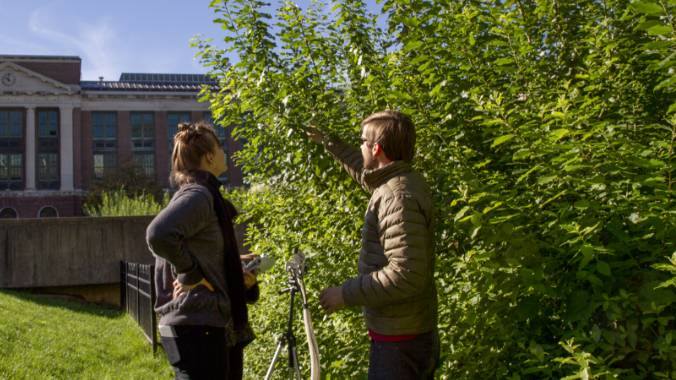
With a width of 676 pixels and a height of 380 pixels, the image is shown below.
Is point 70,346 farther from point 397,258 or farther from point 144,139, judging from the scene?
point 144,139

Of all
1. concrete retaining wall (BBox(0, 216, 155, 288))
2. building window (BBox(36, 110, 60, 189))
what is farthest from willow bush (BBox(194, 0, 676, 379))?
building window (BBox(36, 110, 60, 189))

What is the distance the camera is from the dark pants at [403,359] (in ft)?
9.08

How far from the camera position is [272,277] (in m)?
5.84

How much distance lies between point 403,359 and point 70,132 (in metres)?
64.4

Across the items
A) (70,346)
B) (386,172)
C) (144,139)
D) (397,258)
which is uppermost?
(144,139)

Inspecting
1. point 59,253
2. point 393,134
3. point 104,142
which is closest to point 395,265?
point 393,134

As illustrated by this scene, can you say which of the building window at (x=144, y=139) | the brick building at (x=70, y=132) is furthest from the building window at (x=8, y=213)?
the building window at (x=144, y=139)

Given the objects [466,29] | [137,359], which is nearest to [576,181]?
[466,29]

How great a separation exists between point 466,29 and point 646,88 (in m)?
1.10

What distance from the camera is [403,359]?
9.11ft

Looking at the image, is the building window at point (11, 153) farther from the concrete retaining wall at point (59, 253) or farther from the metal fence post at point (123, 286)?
the metal fence post at point (123, 286)

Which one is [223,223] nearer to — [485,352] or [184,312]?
[184,312]

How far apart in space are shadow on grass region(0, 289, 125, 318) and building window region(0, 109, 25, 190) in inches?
1928

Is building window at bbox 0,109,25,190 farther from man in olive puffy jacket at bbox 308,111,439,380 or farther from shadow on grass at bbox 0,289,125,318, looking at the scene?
man in olive puffy jacket at bbox 308,111,439,380
